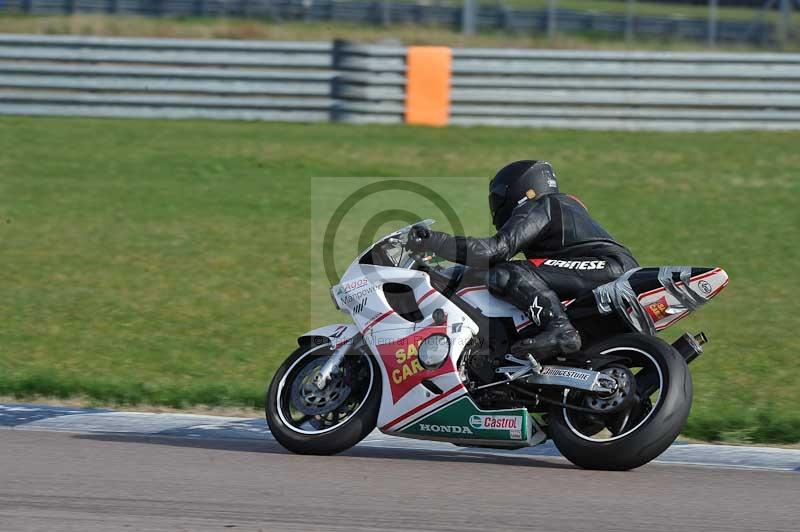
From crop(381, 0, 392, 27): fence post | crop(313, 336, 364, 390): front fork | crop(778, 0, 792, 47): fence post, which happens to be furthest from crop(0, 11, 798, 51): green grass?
crop(313, 336, 364, 390): front fork

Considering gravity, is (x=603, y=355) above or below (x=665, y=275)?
below

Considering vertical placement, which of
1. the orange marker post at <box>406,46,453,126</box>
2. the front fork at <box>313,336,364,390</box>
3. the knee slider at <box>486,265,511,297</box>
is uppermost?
the orange marker post at <box>406,46,453,126</box>

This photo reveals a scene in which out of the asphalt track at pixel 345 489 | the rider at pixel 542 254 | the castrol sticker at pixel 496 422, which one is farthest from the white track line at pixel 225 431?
the rider at pixel 542 254

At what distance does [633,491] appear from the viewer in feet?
18.7

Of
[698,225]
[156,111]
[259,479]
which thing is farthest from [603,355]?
[156,111]

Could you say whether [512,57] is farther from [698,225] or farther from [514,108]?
[698,225]

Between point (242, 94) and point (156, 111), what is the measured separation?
1219 millimetres

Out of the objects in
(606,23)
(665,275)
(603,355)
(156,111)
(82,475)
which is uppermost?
(606,23)

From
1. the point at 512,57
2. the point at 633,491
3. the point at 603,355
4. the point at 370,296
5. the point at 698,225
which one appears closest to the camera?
the point at 633,491

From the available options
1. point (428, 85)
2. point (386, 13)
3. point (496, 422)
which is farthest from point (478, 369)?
point (386, 13)

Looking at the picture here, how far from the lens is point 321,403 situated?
6504 mm

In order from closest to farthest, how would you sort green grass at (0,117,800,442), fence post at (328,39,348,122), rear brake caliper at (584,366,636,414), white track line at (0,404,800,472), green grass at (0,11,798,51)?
rear brake caliper at (584,366,636,414), white track line at (0,404,800,472), green grass at (0,117,800,442), fence post at (328,39,348,122), green grass at (0,11,798,51)

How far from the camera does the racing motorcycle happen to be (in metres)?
5.98

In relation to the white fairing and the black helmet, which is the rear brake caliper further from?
the black helmet
